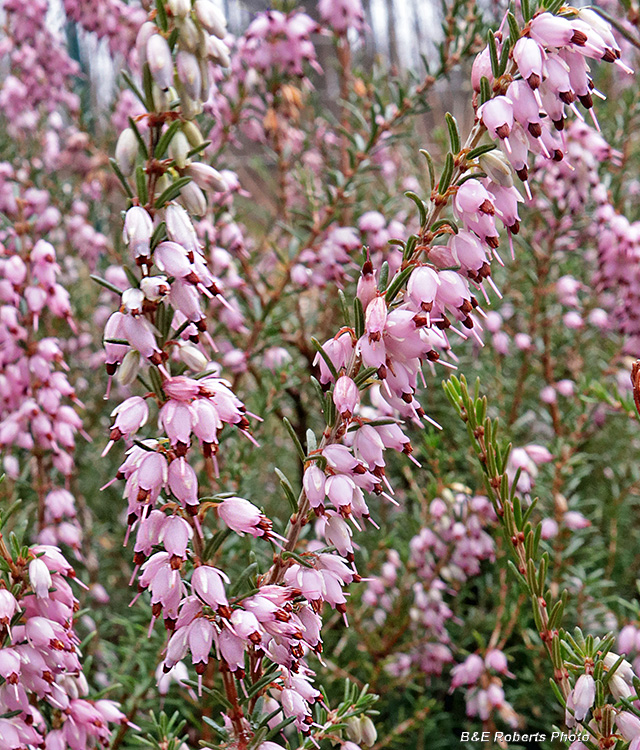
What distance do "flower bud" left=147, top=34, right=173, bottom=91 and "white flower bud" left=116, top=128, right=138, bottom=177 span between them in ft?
0.20

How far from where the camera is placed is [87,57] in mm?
4246

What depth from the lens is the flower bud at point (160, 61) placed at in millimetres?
709

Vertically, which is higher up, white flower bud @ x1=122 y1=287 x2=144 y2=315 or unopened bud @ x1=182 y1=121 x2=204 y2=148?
unopened bud @ x1=182 y1=121 x2=204 y2=148

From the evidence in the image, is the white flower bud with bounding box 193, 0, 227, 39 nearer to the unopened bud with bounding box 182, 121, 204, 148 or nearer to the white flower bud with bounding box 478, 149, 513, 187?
the unopened bud with bounding box 182, 121, 204, 148

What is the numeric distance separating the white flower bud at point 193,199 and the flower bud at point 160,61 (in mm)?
103

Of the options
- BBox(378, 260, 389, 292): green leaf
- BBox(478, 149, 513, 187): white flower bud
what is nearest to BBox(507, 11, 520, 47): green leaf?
BBox(478, 149, 513, 187): white flower bud

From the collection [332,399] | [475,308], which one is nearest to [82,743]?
[332,399]

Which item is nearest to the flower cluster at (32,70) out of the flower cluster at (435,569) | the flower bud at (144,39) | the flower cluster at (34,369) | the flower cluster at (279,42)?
the flower cluster at (279,42)

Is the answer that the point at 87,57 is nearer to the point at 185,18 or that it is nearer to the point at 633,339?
the point at 633,339

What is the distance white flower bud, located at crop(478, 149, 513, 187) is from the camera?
754mm

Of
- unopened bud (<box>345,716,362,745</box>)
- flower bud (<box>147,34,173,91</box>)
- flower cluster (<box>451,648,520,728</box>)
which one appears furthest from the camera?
flower cluster (<box>451,648,520,728</box>)

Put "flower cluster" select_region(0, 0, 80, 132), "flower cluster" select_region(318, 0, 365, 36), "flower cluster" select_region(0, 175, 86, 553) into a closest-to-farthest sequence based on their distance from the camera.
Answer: "flower cluster" select_region(0, 175, 86, 553) < "flower cluster" select_region(318, 0, 365, 36) < "flower cluster" select_region(0, 0, 80, 132)

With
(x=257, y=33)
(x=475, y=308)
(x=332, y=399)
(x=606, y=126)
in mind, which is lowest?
(x=332, y=399)

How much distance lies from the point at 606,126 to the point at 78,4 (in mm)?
1960
